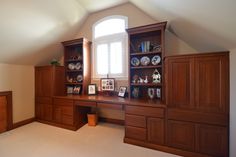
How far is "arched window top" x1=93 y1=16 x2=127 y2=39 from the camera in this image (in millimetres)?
3467

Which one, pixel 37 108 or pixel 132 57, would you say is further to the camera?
pixel 37 108

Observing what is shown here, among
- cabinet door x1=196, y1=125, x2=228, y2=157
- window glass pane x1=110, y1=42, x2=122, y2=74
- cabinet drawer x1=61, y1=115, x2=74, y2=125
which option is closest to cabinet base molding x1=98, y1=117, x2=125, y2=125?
cabinet drawer x1=61, y1=115, x2=74, y2=125

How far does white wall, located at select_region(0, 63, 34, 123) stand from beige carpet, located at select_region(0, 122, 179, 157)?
0.48 meters

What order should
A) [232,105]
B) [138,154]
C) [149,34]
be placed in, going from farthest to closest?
[149,34] < [138,154] < [232,105]

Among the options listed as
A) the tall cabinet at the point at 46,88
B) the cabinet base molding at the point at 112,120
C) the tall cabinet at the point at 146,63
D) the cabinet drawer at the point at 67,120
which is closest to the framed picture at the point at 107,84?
the tall cabinet at the point at 146,63

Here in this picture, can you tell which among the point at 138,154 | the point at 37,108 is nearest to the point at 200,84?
the point at 138,154

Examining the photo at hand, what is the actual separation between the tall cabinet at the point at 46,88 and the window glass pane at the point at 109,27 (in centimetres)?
150

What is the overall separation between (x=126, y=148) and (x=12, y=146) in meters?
2.13

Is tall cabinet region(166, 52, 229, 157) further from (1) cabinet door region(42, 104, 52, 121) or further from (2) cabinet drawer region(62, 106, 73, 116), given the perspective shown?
(1) cabinet door region(42, 104, 52, 121)

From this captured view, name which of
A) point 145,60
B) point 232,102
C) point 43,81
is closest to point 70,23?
point 43,81

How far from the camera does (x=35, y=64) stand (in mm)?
3873

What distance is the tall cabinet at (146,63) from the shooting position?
2.87 metres

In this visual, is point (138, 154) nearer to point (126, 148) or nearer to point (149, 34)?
point (126, 148)

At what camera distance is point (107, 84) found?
11.7ft
